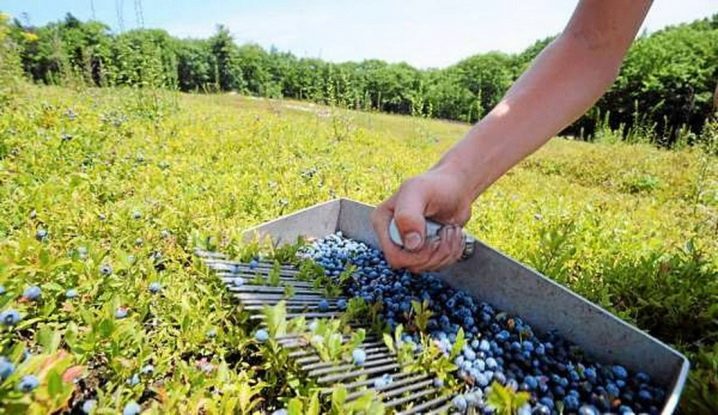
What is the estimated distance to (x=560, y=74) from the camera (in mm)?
1348

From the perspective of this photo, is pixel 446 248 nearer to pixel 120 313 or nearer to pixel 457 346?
pixel 457 346

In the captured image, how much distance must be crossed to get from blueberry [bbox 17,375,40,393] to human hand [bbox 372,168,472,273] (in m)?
0.86

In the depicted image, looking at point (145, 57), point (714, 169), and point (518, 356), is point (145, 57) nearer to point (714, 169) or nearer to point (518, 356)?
point (518, 356)

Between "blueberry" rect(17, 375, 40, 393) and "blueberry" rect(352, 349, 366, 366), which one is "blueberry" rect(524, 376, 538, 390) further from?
"blueberry" rect(17, 375, 40, 393)

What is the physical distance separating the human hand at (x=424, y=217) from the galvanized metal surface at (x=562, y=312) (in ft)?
0.48

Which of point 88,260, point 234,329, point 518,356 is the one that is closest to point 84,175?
point 88,260

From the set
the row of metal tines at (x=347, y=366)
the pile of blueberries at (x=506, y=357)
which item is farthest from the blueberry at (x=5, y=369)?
the pile of blueberries at (x=506, y=357)

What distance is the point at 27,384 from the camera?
780 millimetres

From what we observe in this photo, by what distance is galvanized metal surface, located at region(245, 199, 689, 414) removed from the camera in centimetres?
109

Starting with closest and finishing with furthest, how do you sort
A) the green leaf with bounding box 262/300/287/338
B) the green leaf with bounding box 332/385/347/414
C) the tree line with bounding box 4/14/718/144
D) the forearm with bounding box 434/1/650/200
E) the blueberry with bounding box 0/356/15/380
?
the blueberry with bounding box 0/356/15/380 < the green leaf with bounding box 332/385/347/414 < the green leaf with bounding box 262/300/287/338 < the forearm with bounding box 434/1/650/200 < the tree line with bounding box 4/14/718/144

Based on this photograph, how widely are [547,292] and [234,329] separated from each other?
0.91m

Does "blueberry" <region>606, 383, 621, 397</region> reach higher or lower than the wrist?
lower

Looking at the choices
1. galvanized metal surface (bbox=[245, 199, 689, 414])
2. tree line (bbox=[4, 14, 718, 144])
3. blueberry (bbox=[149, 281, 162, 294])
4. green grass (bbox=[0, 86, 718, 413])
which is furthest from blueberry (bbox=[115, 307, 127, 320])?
tree line (bbox=[4, 14, 718, 144])

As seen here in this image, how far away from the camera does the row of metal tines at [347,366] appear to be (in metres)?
1.02
